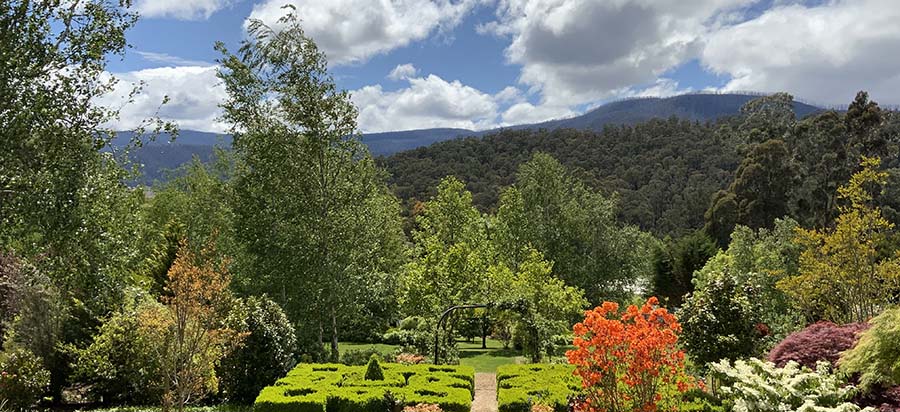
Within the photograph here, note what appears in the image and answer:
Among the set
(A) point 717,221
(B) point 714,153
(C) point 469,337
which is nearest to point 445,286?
(C) point 469,337

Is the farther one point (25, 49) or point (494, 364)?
point (494, 364)

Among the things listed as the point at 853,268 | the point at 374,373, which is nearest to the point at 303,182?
the point at 374,373

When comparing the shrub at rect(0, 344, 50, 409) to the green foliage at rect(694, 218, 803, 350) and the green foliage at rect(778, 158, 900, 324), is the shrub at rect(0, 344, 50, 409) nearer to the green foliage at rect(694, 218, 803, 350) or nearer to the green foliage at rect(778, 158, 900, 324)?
the green foliage at rect(778, 158, 900, 324)

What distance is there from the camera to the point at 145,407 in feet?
44.8

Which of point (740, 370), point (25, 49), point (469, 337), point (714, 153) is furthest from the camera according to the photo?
point (714, 153)

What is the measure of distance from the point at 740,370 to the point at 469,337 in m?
19.2

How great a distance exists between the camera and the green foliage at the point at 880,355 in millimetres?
8305

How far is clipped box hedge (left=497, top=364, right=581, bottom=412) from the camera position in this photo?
11.8 m

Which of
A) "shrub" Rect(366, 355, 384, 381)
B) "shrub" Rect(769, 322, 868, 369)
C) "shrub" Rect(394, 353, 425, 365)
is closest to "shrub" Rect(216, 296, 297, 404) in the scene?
"shrub" Rect(366, 355, 384, 381)

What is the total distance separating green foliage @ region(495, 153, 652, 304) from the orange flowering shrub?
813 inches

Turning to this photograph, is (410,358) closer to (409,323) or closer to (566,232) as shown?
(409,323)

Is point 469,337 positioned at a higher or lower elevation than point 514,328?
lower

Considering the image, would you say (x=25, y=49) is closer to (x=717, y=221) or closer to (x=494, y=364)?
(x=494, y=364)

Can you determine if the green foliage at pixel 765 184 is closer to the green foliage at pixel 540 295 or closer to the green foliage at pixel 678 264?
the green foliage at pixel 678 264
